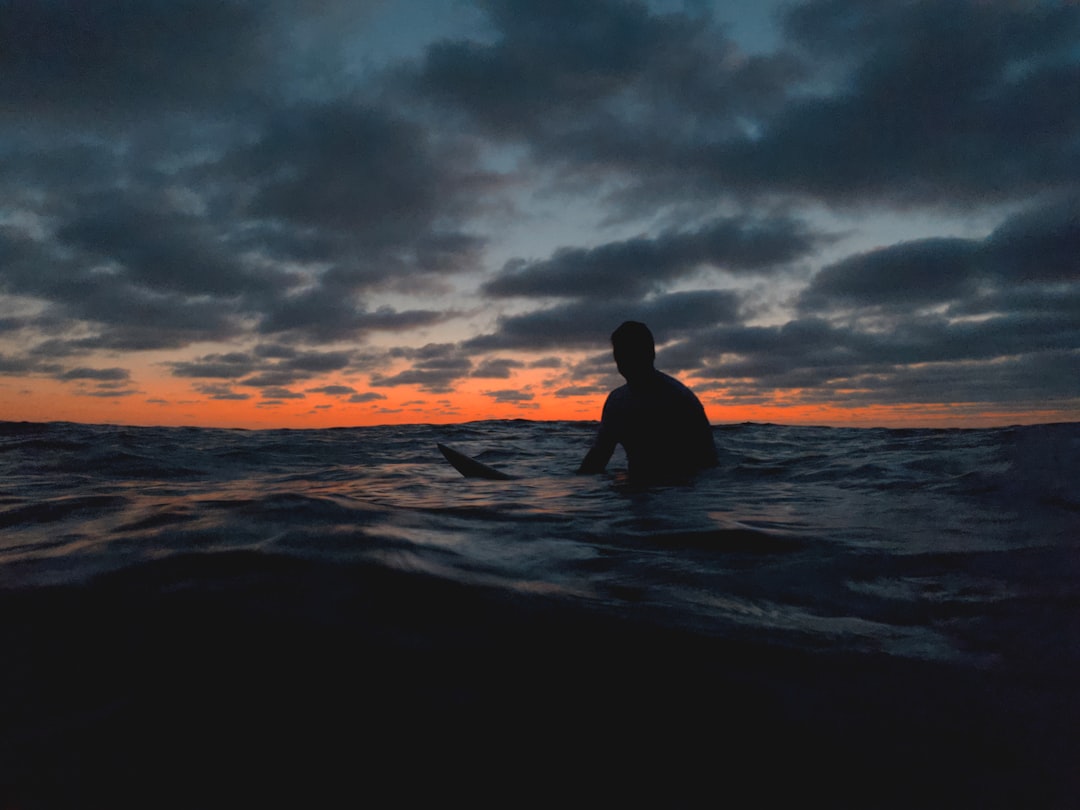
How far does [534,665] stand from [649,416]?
4586mm

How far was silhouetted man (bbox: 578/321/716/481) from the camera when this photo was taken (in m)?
5.74

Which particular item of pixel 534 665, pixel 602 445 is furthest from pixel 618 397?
pixel 534 665

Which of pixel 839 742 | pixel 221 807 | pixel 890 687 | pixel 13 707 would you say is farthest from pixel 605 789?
pixel 13 707

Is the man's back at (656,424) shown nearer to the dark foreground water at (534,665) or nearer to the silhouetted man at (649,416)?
the silhouetted man at (649,416)

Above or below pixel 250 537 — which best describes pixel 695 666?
below

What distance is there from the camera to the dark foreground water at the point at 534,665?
1105mm

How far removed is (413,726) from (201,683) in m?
0.59

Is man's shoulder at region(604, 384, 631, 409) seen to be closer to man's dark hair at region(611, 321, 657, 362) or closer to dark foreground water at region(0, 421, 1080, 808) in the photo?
man's dark hair at region(611, 321, 657, 362)

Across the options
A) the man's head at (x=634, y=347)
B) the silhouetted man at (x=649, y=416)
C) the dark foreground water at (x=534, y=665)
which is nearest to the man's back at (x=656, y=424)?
the silhouetted man at (x=649, y=416)

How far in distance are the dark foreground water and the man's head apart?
279 cm

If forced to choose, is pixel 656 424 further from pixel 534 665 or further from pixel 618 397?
pixel 534 665

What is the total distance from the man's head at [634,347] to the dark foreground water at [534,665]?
279 centimetres

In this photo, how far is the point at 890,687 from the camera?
145 cm

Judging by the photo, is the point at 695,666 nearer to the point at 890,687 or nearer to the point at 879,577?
the point at 890,687
